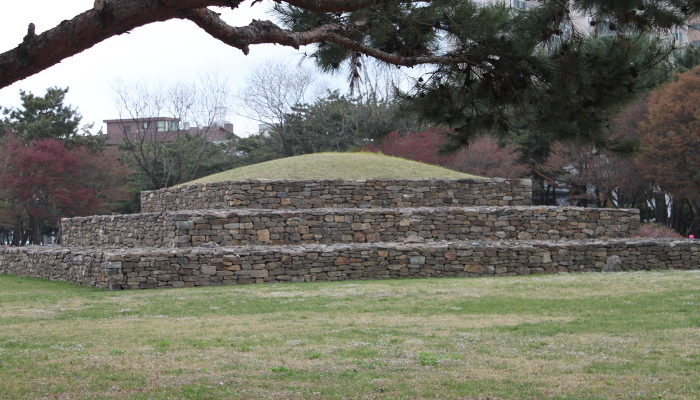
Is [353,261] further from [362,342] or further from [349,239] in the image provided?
[362,342]

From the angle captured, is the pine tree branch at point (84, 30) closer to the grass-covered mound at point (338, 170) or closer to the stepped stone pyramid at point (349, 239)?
the stepped stone pyramid at point (349, 239)

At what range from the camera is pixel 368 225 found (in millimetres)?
18281

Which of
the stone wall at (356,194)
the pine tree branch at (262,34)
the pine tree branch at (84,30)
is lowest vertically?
the stone wall at (356,194)

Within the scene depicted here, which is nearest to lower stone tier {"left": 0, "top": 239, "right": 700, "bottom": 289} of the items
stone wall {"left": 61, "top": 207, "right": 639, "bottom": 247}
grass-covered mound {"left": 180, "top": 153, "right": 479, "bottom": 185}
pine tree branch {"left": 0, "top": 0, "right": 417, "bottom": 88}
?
stone wall {"left": 61, "top": 207, "right": 639, "bottom": 247}

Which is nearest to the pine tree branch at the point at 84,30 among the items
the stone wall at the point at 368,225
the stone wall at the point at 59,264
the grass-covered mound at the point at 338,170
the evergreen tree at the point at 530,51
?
the evergreen tree at the point at 530,51

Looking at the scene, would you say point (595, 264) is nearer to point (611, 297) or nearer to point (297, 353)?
point (611, 297)

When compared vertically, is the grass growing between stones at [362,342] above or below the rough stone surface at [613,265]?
below

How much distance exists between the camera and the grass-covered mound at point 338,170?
71.1 feet

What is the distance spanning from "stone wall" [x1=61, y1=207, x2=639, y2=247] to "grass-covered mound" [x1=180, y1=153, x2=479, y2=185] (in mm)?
2762

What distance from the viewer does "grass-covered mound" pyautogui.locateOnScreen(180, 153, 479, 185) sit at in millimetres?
21672

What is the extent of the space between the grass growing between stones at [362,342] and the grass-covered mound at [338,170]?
746 cm

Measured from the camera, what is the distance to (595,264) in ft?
58.3

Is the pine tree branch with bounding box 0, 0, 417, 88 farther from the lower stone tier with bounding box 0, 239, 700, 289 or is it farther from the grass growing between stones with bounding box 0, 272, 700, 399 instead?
the lower stone tier with bounding box 0, 239, 700, 289

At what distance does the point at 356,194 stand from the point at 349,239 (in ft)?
7.90
